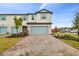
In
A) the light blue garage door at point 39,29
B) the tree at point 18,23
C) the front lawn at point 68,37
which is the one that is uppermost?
the tree at point 18,23

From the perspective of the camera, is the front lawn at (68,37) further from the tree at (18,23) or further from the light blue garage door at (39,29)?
the tree at (18,23)

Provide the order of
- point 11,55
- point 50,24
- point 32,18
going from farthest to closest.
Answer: point 32,18 < point 50,24 < point 11,55

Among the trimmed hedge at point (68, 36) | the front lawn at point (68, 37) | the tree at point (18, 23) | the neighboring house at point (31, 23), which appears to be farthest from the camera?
the neighboring house at point (31, 23)

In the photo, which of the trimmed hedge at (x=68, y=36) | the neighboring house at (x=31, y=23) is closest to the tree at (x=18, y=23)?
the neighboring house at (x=31, y=23)

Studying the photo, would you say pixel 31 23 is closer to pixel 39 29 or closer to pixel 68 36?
pixel 39 29

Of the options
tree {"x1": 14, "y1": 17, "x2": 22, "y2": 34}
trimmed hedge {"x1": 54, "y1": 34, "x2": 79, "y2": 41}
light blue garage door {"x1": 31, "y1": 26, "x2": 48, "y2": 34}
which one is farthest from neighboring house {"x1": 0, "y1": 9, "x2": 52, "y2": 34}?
trimmed hedge {"x1": 54, "y1": 34, "x2": 79, "y2": 41}

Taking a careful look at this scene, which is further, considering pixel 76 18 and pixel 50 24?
pixel 50 24

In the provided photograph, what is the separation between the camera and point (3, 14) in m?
20.4

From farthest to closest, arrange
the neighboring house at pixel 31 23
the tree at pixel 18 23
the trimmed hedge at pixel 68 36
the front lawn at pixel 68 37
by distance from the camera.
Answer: the neighboring house at pixel 31 23
the tree at pixel 18 23
the trimmed hedge at pixel 68 36
the front lawn at pixel 68 37

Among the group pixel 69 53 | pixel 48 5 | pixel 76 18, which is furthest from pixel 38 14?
pixel 69 53

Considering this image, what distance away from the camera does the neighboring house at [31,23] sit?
20234 mm

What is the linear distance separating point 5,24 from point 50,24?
4.83 meters

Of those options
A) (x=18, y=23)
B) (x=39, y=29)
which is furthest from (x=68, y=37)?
(x=18, y=23)

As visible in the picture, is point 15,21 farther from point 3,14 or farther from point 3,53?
point 3,53
